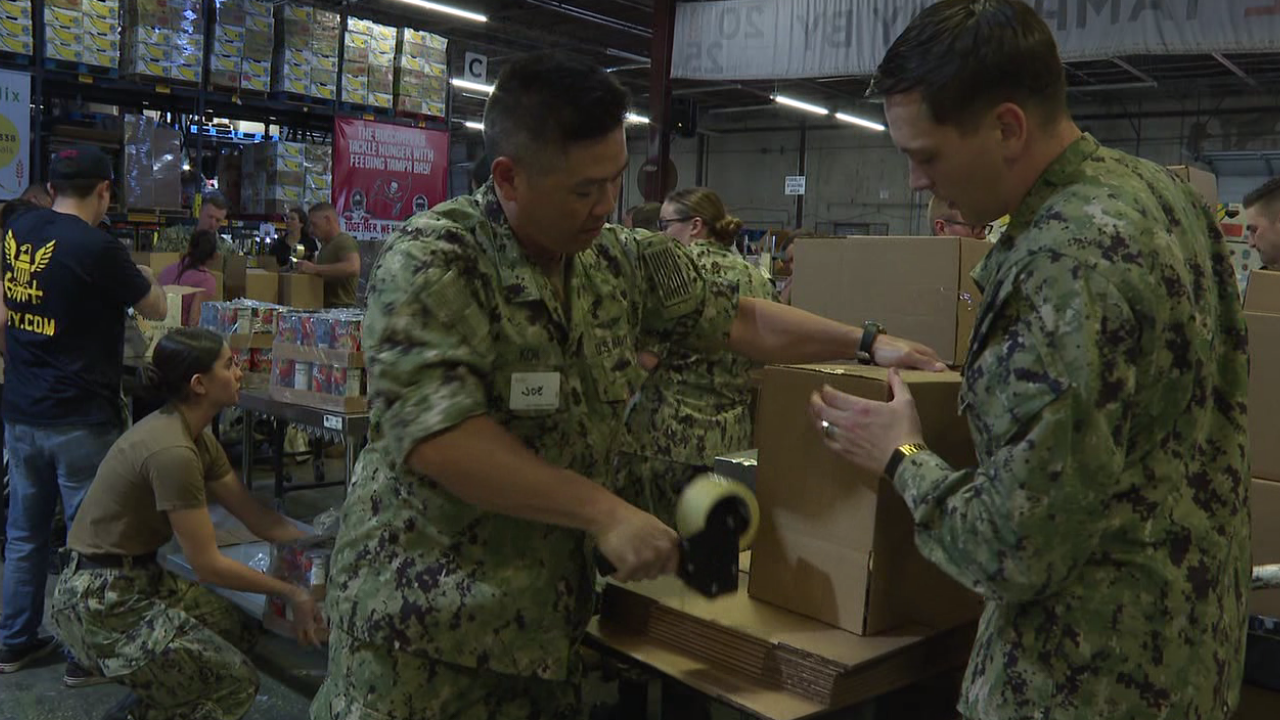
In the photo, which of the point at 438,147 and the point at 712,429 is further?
the point at 438,147

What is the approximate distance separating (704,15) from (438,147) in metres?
2.43

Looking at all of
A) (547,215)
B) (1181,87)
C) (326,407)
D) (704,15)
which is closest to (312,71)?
(704,15)

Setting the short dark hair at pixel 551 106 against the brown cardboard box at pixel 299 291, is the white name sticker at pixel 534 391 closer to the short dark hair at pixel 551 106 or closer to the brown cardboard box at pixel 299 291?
the short dark hair at pixel 551 106

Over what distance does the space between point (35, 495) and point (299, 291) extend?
228cm

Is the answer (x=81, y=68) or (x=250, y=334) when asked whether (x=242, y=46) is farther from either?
(x=250, y=334)

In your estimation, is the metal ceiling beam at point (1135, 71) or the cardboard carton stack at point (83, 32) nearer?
the cardboard carton stack at point (83, 32)

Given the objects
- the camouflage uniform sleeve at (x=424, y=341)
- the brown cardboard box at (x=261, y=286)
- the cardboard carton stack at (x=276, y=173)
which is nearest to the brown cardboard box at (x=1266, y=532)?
the camouflage uniform sleeve at (x=424, y=341)

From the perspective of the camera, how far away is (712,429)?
133 inches

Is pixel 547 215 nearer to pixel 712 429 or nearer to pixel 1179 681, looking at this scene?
pixel 1179 681

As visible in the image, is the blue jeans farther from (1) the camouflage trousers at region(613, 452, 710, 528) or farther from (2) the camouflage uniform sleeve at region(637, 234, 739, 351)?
(2) the camouflage uniform sleeve at region(637, 234, 739, 351)

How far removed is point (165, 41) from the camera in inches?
246

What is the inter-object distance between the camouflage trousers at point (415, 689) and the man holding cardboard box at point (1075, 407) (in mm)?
642

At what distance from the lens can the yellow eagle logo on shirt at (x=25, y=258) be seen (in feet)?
11.0

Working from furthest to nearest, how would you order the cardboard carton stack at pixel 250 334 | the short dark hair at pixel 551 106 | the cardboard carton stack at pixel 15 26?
the cardboard carton stack at pixel 15 26 < the cardboard carton stack at pixel 250 334 < the short dark hair at pixel 551 106
